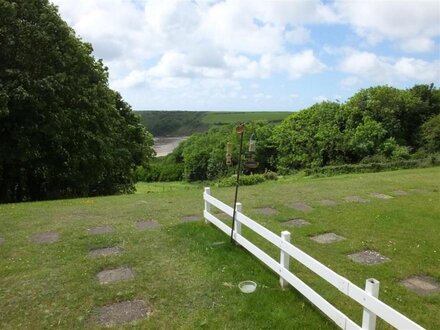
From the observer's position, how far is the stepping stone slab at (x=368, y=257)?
729 centimetres

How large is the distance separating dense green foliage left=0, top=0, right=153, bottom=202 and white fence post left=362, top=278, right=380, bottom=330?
46.3ft

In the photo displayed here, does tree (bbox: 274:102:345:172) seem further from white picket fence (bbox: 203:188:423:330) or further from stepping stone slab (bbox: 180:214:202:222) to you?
white picket fence (bbox: 203:188:423:330)

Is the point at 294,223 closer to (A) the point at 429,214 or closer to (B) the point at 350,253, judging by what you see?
(B) the point at 350,253

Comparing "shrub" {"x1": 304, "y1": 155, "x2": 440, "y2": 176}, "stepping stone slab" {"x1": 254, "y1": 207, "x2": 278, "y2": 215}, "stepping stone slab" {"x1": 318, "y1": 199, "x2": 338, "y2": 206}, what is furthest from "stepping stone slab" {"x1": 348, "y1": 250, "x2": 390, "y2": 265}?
"shrub" {"x1": 304, "y1": 155, "x2": 440, "y2": 176}

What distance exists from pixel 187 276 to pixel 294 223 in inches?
163

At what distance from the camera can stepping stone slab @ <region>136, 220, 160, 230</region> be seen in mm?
9391

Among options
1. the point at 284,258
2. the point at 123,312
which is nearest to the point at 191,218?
the point at 284,258

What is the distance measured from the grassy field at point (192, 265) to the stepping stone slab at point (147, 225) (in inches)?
8.8

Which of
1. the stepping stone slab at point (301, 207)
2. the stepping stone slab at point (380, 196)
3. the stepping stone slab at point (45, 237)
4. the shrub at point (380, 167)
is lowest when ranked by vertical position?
the shrub at point (380, 167)

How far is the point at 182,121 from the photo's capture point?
162 m

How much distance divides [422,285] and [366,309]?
8.26 feet

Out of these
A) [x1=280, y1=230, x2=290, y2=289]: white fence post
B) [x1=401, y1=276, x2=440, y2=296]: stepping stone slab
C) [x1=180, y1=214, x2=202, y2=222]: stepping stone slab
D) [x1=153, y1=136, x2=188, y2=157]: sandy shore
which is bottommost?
[x1=153, y1=136, x2=188, y2=157]: sandy shore

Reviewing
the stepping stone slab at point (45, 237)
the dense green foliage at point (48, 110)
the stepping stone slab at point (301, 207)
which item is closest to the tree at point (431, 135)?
the stepping stone slab at point (301, 207)

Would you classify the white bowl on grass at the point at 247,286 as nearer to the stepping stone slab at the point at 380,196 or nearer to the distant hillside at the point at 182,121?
the stepping stone slab at the point at 380,196
